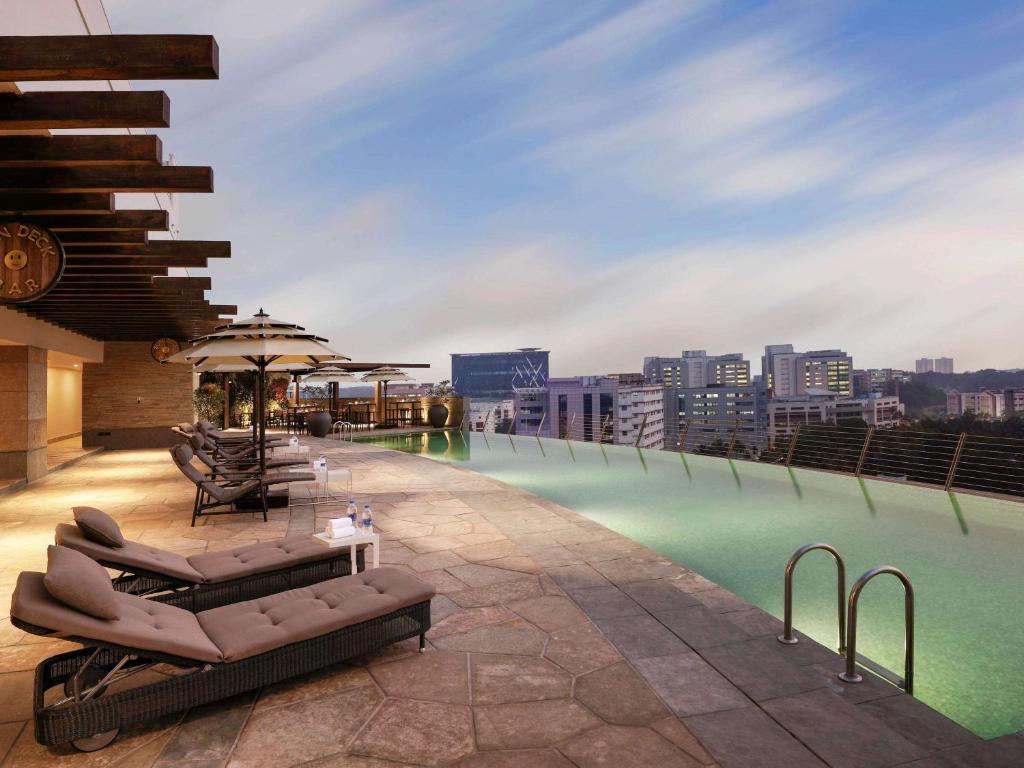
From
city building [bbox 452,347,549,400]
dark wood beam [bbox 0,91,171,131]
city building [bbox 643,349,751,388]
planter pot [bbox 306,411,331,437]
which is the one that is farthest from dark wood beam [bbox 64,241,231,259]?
city building [bbox 452,347,549,400]

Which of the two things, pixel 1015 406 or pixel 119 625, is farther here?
pixel 1015 406

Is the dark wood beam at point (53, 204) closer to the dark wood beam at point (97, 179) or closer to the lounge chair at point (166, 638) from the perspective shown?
the dark wood beam at point (97, 179)

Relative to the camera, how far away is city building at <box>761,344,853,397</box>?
7819 cm

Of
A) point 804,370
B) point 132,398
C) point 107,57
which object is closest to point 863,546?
point 107,57

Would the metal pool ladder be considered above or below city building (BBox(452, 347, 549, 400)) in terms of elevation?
below

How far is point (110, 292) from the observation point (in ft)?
28.5

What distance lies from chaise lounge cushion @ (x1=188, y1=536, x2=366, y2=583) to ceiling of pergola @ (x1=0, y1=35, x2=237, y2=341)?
2.68 metres

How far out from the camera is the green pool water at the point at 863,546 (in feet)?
12.5

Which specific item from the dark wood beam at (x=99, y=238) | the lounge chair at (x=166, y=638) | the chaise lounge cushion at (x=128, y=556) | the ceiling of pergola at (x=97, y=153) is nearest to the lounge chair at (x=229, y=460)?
the ceiling of pergola at (x=97, y=153)

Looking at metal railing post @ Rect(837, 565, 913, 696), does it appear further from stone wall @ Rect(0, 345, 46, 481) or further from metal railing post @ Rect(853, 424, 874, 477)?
stone wall @ Rect(0, 345, 46, 481)

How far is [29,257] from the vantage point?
471 cm

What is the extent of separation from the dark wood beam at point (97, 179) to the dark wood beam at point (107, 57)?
1.27 meters

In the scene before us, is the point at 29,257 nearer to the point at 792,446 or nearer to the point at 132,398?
the point at 792,446

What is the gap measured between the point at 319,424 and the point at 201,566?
17.0m
